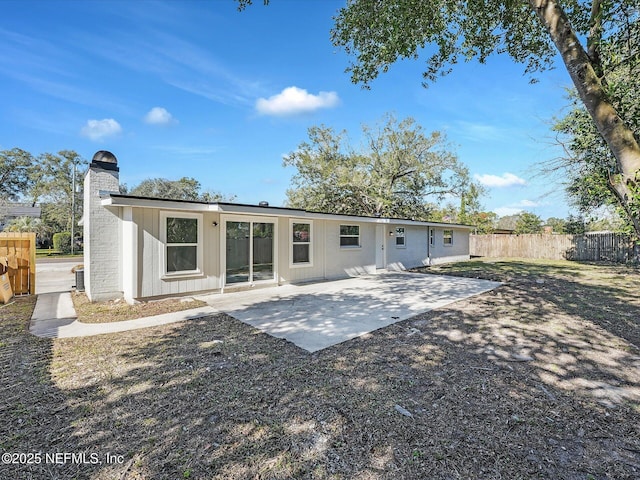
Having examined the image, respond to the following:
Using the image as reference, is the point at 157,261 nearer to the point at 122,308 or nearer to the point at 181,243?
the point at 181,243

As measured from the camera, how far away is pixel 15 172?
30172 mm

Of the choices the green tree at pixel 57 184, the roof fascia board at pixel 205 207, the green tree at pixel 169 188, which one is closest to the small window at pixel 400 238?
the roof fascia board at pixel 205 207

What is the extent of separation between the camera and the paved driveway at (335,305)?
5.12 m

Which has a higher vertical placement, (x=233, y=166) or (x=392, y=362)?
(x=233, y=166)

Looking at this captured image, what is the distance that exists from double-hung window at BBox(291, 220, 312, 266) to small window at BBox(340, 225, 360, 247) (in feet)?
5.94

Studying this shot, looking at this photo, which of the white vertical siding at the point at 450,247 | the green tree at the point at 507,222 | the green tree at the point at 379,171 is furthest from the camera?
the green tree at the point at 507,222

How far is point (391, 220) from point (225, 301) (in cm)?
840

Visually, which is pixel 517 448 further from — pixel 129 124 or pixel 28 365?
pixel 129 124

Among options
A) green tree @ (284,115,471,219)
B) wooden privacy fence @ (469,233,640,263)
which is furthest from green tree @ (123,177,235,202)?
wooden privacy fence @ (469,233,640,263)

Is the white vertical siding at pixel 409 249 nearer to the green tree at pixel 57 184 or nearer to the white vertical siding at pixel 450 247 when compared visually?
the white vertical siding at pixel 450 247

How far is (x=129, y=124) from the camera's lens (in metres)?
17.7

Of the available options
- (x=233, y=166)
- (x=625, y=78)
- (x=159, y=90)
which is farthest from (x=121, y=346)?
(x=233, y=166)

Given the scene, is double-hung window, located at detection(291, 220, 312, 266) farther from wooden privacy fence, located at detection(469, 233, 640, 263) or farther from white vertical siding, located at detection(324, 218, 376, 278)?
wooden privacy fence, located at detection(469, 233, 640, 263)

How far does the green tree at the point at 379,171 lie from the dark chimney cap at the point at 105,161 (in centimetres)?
1476
